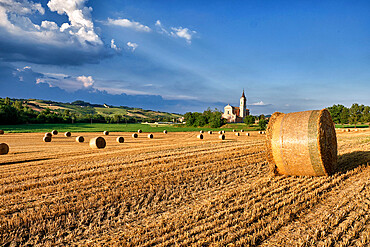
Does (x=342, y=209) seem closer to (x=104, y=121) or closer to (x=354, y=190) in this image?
(x=354, y=190)

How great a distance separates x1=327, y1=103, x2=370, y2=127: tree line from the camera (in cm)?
8630

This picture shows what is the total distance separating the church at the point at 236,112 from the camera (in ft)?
472

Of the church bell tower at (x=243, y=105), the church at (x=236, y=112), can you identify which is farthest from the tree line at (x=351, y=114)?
the church bell tower at (x=243, y=105)

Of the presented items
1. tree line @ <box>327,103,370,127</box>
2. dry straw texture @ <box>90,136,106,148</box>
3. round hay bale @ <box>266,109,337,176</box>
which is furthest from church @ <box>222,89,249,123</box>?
round hay bale @ <box>266,109,337,176</box>

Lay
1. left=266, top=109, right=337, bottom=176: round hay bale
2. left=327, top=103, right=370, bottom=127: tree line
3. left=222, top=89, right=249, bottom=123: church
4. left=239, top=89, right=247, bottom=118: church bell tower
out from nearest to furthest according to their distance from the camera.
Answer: left=266, top=109, right=337, bottom=176: round hay bale, left=327, top=103, right=370, bottom=127: tree line, left=222, top=89, right=249, bottom=123: church, left=239, top=89, right=247, bottom=118: church bell tower

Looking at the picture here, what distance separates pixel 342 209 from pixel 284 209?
1.36 metres

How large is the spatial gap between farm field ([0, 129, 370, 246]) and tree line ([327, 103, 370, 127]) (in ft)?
320

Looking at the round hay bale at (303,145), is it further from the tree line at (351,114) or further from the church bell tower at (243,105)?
the church bell tower at (243,105)

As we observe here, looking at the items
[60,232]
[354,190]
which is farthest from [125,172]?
[354,190]

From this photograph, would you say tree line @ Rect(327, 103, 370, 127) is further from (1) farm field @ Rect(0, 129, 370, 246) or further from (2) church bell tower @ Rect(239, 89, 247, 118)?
(1) farm field @ Rect(0, 129, 370, 246)

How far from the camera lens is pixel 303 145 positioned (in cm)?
772

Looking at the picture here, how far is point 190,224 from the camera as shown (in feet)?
15.1

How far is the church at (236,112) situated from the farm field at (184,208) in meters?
137

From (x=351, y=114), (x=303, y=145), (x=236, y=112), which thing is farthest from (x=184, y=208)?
(x=236, y=112)
